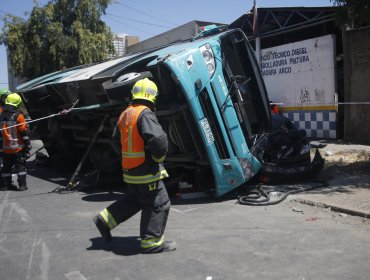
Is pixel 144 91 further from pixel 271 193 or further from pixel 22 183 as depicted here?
pixel 22 183

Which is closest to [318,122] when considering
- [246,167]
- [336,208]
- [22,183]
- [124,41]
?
[246,167]

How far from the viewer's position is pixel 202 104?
17.1ft

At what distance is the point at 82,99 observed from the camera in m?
6.72

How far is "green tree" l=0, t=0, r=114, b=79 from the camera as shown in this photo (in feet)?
58.1

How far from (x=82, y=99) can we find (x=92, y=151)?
2.89 ft

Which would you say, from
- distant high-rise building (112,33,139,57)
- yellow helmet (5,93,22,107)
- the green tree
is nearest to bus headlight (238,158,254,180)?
yellow helmet (5,93,22,107)

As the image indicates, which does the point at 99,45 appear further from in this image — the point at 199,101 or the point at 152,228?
the point at 152,228

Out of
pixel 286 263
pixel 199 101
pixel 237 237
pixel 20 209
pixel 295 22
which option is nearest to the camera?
pixel 286 263

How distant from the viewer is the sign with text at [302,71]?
34.8ft

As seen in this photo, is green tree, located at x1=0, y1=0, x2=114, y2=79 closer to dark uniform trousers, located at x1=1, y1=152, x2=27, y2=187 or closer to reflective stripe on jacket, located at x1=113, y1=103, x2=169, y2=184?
dark uniform trousers, located at x1=1, y1=152, x2=27, y2=187

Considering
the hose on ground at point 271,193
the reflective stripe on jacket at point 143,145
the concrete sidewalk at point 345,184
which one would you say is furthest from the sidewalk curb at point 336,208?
the reflective stripe on jacket at point 143,145

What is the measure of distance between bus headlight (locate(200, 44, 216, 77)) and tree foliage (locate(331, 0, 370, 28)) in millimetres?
2586

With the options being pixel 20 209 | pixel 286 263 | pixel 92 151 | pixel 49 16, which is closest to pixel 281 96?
pixel 92 151

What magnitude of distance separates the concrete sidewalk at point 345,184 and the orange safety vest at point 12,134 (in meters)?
4.31
